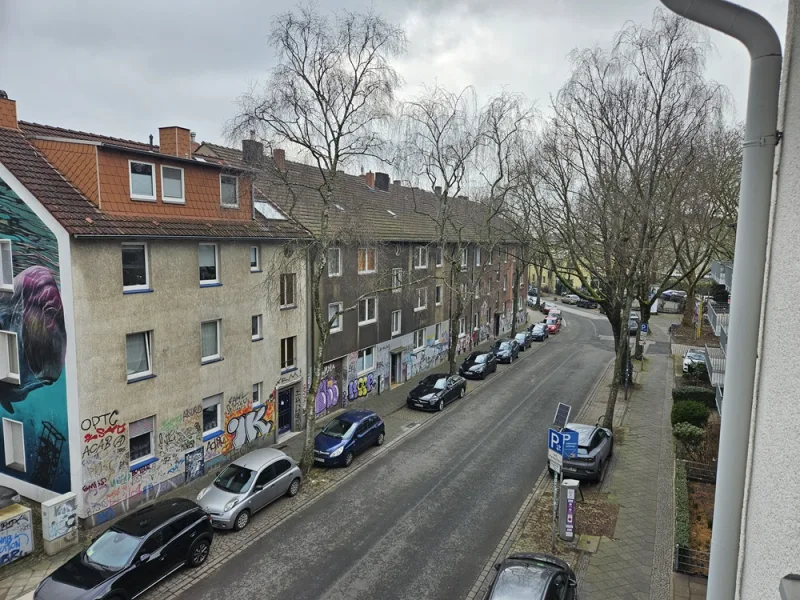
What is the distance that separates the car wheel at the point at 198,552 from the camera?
507 inches

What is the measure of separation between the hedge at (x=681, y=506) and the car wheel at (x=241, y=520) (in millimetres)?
10555

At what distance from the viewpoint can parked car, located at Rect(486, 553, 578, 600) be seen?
10109mm

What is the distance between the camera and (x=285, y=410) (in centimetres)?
2211

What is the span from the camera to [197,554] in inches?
513

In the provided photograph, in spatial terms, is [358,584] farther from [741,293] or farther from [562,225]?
[562,225]

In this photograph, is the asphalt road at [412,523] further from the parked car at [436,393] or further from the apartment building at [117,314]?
the apartment building at [117,314]

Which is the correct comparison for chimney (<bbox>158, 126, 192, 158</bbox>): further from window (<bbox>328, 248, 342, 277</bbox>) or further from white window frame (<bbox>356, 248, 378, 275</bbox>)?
white window frame (<bbox>356, 248, 378, 275</bbox>)

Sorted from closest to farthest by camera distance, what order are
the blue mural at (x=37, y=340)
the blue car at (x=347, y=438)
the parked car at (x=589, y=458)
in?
the blue mural at (x=37, y=340), the parked car at (x=589, y=458), the blue car at (x=347, y=438)

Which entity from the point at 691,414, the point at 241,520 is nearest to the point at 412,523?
the point at 241,520

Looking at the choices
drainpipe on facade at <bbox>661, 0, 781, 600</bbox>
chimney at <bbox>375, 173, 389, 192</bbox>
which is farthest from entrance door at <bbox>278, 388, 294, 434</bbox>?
drainpipe on facade at <bbox>661, 0, 781, 600</bbox>

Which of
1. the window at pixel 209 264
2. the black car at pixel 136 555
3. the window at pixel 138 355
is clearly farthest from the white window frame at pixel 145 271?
the black car at pixel 136 555

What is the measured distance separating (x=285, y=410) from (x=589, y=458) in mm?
11390

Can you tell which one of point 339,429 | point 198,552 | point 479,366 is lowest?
point 198,552

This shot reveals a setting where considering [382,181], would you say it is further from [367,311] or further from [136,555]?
[136,555]
